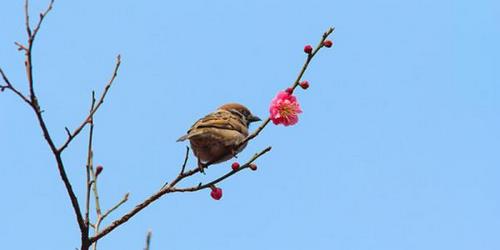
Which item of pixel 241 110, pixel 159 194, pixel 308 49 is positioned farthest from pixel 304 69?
pixel 241 110

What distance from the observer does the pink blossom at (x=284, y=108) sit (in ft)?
14.0

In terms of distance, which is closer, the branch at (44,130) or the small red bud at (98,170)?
the branch at (44,130)

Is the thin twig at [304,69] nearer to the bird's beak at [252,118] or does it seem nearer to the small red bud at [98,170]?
the small red bud at [98,170]

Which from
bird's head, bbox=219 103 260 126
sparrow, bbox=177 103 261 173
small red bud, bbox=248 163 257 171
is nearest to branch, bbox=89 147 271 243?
small red bud, bbox=248 163 257 171

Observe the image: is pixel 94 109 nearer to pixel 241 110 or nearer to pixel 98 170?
pixel 98 170

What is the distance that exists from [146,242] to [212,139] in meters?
2.47

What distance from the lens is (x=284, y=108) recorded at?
427cm

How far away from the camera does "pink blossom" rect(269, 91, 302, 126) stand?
4254 millimetres

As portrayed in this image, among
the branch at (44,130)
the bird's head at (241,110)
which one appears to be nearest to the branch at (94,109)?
the branch at (44,130)

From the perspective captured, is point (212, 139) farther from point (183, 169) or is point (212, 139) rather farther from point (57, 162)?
point (57, 162)

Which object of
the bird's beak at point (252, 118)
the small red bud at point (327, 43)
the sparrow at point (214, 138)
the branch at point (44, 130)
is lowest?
the branch at point (44, 130)

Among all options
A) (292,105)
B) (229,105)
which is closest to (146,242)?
(292,105)

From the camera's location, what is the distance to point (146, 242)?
118 inches

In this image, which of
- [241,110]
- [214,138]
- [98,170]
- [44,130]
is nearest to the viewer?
[44,130]
